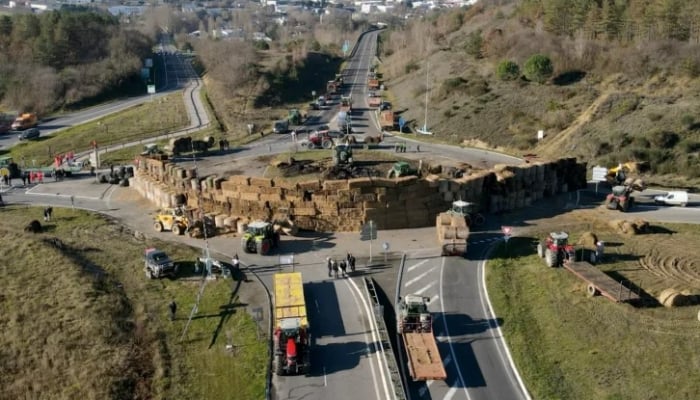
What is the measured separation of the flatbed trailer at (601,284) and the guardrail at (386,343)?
10.7 m

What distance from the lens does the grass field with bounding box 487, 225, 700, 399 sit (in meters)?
24.8

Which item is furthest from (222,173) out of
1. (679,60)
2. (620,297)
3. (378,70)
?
(378,70)

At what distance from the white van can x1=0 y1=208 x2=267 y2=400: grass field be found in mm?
31794

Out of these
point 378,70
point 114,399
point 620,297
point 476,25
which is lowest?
point 114,399

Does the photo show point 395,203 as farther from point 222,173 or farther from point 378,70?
point 378,70

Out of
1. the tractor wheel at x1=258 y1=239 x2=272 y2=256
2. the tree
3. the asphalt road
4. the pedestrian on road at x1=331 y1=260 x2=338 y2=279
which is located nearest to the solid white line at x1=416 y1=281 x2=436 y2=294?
the pedestrian on road at x1=331 y1=260 x2=338 y2=279

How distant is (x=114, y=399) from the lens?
25.5 m

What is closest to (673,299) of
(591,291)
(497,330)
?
(591,291)

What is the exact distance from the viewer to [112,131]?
7994 centimetres

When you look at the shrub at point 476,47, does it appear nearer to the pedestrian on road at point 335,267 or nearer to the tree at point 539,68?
the tree at point 539,68

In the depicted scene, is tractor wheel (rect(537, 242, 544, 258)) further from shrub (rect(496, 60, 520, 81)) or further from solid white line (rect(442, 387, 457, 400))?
shrub (rect(496, 60, 520, 81))

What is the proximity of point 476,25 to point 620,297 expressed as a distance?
10795cm

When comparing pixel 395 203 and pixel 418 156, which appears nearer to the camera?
pixel 395 203

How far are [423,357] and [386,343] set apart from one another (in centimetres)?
225
